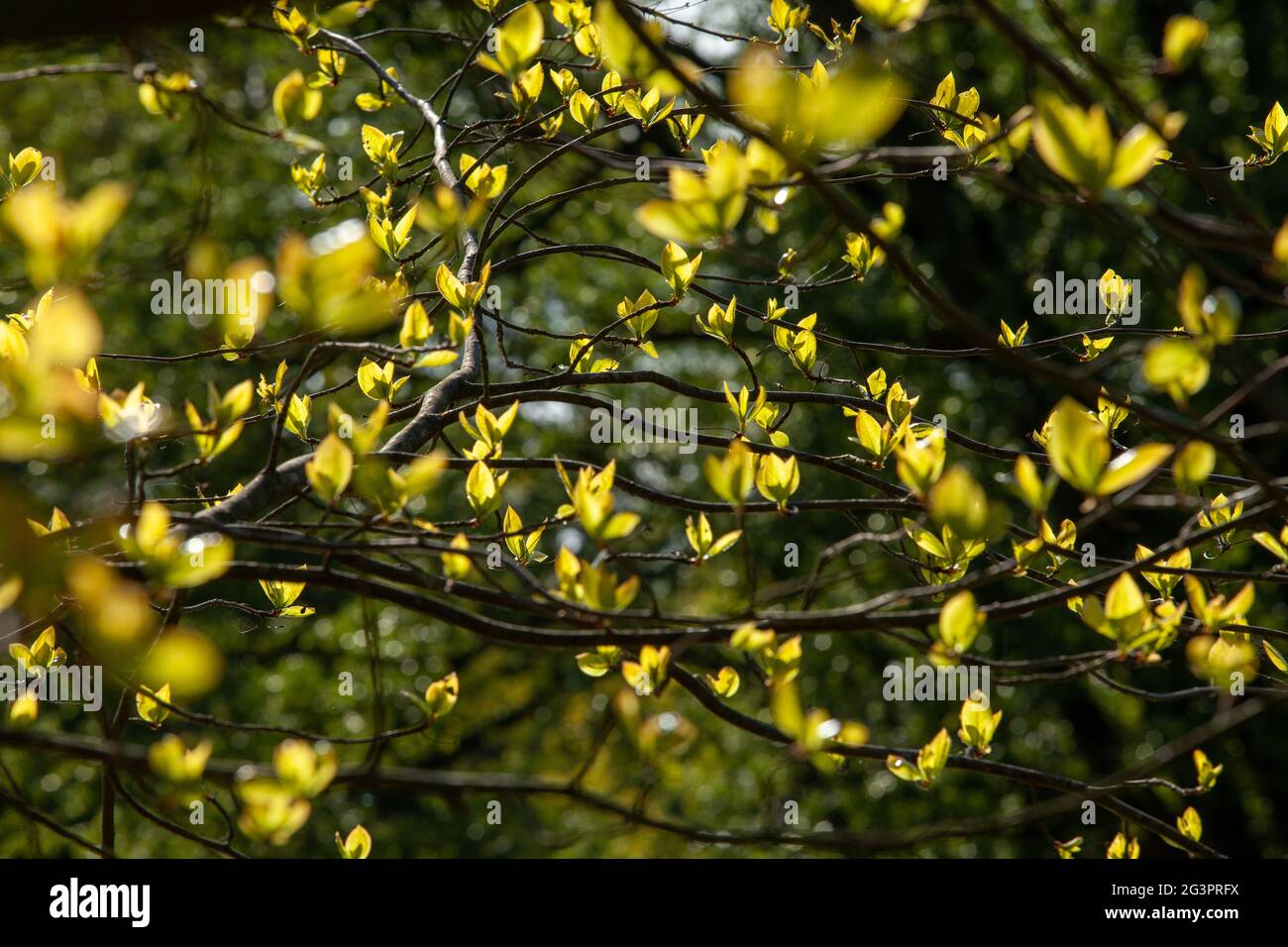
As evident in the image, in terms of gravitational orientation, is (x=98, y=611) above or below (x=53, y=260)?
below

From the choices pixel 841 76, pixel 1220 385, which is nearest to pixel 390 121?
pixel 1220 385

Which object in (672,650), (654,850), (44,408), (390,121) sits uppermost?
(390,121)

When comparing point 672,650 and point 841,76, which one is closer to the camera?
point 841,76

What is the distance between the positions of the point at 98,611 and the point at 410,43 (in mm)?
7483

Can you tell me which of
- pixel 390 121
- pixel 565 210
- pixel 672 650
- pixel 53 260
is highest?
pixel 390 121

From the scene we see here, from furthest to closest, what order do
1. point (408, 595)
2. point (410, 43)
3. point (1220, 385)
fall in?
1. point (410, 43)
2. point (1220, 385)
3. point (408, 595)

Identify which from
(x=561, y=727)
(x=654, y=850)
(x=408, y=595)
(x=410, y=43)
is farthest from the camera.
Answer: (x=654, y=850)

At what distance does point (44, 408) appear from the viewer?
1012mm

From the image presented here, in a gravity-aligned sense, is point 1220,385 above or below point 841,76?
above

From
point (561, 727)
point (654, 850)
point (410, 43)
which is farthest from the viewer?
point (654, 850)

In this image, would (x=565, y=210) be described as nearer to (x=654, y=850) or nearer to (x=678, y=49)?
(x=678, y=49)
